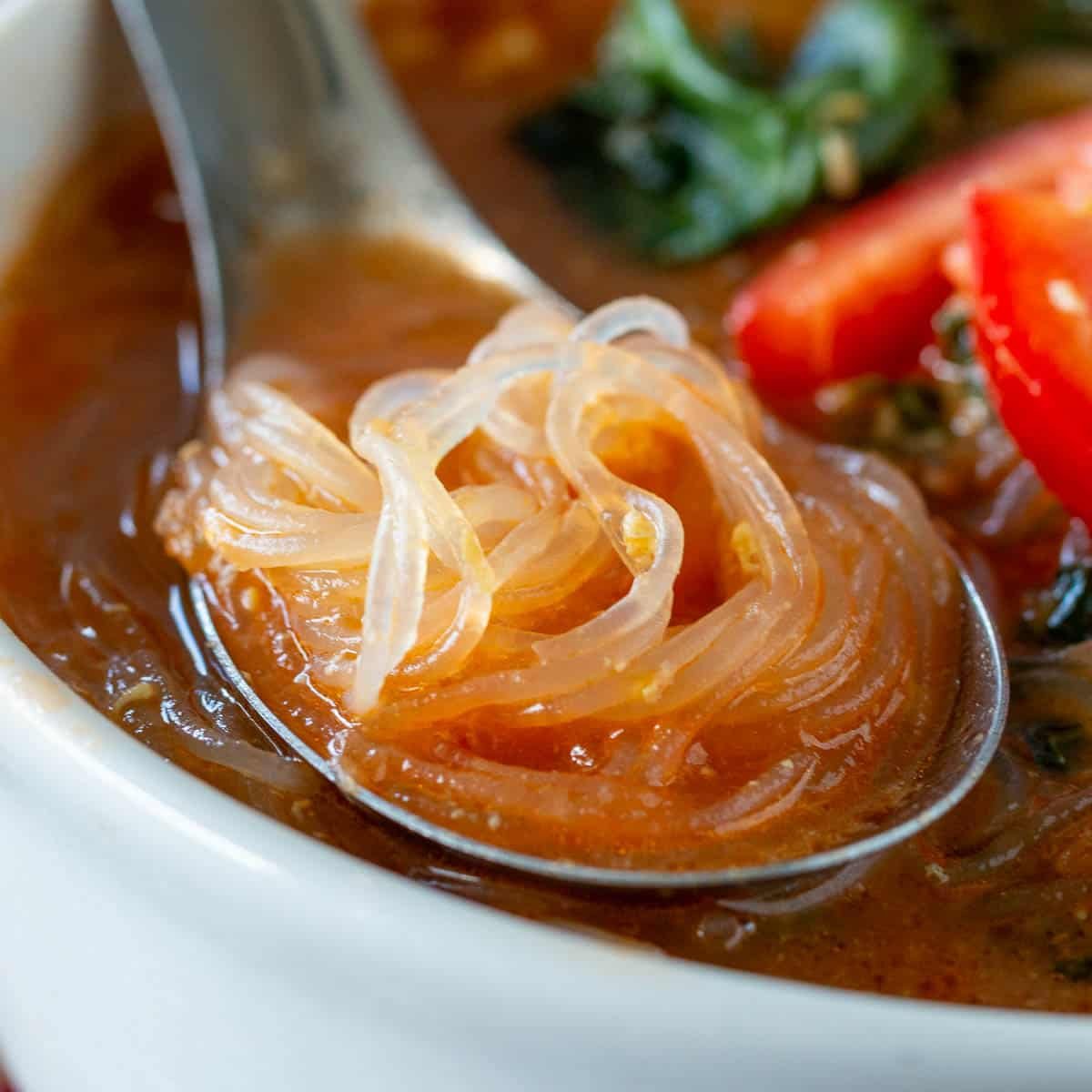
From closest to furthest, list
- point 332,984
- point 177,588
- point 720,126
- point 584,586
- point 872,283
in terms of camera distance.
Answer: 1. point 332,984
2. point 584,586
3. point 177,588
4. point 872,283
5. point 720,126

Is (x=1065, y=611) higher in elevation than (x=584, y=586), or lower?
lower

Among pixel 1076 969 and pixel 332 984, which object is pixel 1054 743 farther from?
pixel 332 984

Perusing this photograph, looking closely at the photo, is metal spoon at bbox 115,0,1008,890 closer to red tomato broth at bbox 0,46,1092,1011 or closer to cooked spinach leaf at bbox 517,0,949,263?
red tomato broth at bbox 0,46,1092,1011

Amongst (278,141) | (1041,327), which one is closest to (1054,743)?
(1041,327)

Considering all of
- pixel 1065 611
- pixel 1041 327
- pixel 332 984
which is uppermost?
pixel 332 984

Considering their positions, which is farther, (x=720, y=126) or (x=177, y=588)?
(x=720, y=126)

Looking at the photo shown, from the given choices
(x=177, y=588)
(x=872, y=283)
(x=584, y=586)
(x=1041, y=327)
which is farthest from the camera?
(x=872, y=283)
